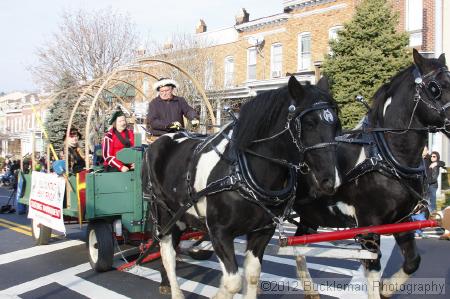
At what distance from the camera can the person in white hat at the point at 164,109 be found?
6.64 m

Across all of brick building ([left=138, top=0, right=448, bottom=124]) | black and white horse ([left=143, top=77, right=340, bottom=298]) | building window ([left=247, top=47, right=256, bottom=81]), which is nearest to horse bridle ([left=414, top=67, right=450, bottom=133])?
black and white horse ([left=143, top=77, right=340, bottom=298])

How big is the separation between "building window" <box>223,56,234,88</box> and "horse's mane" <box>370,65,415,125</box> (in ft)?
68.3

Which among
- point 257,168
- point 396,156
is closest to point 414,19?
point 396,156

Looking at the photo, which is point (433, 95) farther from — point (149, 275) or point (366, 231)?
point (149, 275)

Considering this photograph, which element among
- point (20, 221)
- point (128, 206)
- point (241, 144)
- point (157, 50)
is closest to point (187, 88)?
point (157, 50)

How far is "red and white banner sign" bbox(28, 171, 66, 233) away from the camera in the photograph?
7148 millimetres

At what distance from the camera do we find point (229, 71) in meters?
26.7

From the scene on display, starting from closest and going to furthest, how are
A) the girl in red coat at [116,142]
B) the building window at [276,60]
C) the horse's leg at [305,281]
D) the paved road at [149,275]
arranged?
the horse's leg at [305,281]
the paved road at [149,275]
the girl in red coat at [116,142]
the building window at [276,60]

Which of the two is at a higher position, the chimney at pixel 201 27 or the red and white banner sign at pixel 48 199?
the chimney at pixel 201 27

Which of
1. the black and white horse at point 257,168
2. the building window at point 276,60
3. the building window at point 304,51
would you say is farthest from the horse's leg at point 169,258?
the building window at point 276,60

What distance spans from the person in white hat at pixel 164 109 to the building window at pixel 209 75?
1650 centimetres

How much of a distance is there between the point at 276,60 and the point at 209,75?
3.95 meters

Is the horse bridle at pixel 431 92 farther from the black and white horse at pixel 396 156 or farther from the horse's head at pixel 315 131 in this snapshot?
the horse's head at pixel 315 131

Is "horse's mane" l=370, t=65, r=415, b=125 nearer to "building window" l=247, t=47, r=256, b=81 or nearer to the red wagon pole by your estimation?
the red wagon pole
